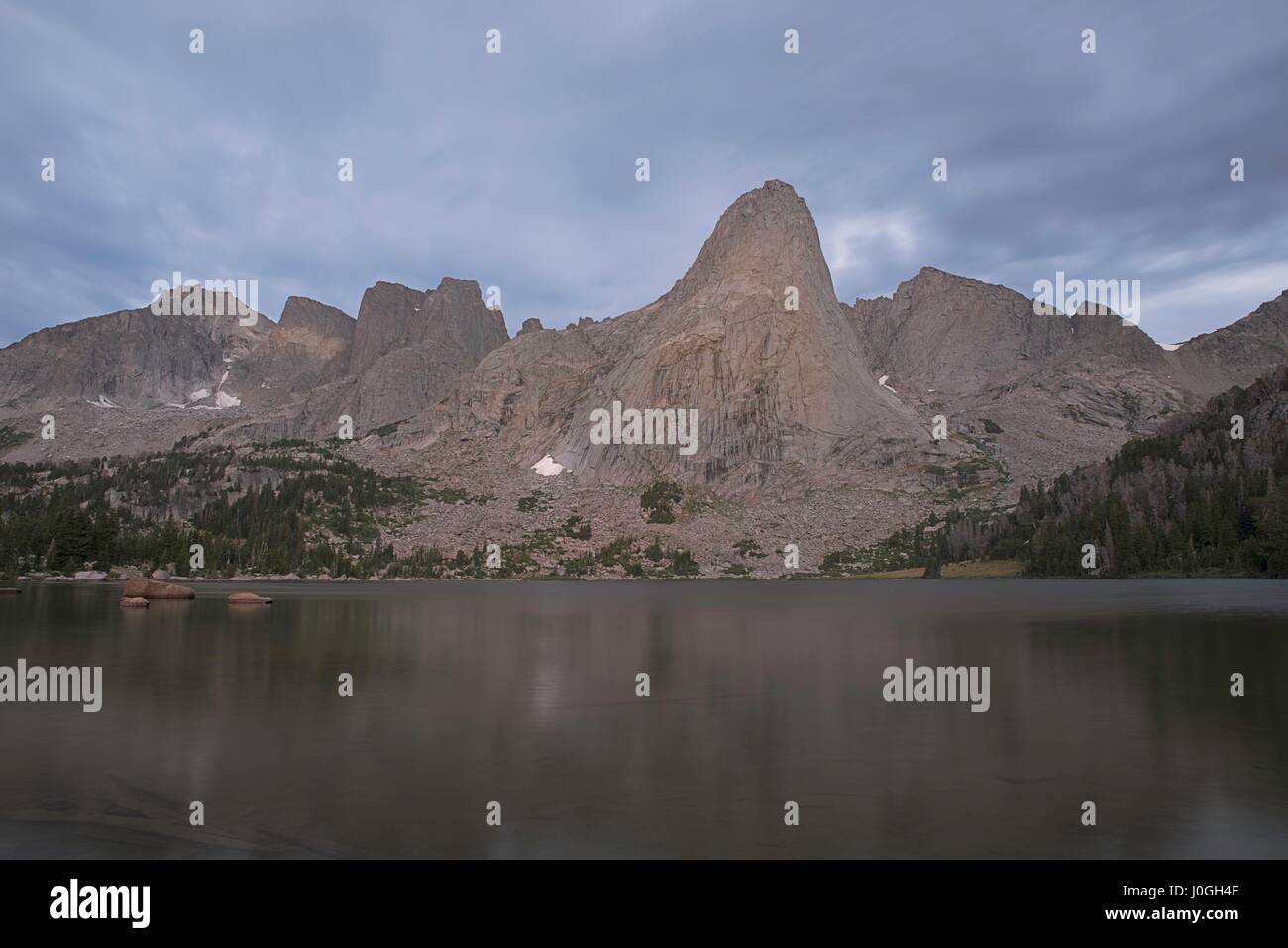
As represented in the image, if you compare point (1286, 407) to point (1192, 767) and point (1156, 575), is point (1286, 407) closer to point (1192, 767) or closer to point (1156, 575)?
point (1156, 575)

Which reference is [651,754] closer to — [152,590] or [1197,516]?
[152,590]

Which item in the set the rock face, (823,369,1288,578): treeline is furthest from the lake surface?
(823,369,1288,578): treeline

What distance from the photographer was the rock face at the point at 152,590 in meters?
94.6

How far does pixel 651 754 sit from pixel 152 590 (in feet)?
321

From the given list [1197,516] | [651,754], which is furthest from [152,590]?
[1197,516]

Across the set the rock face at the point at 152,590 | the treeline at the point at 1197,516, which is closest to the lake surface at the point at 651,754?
the rock face at the point at 152,590

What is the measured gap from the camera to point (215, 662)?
41062 mm

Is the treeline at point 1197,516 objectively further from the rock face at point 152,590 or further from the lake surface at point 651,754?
the rock face at point 152,590

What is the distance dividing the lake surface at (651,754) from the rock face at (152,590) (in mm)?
51348

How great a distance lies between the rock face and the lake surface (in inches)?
2022

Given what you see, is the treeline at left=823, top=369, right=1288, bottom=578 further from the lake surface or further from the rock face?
the rock face

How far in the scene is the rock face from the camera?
94625 millimetres
